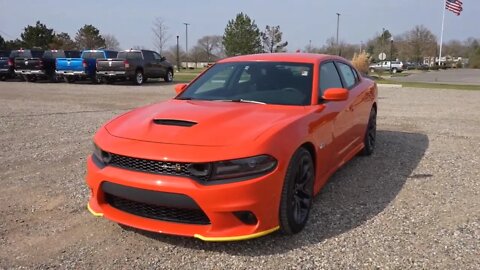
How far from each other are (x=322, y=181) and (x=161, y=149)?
5.66 feet

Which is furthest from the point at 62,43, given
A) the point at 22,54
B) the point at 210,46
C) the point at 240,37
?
the point at 22,54

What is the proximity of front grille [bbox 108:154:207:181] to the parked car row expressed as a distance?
18993 millimetres

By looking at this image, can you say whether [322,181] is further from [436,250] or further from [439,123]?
[439,123]

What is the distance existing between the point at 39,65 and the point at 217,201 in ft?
77.6

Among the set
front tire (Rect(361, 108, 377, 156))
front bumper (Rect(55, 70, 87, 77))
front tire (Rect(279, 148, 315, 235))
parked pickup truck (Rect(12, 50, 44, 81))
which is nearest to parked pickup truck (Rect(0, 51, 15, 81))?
parked pickup truck (Rect(12, 50, 44, 81))

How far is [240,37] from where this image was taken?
67.8 meters

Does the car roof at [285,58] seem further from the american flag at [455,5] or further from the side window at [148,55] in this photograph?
the american flag at [455,5]

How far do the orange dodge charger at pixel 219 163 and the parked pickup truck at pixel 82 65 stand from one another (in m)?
19.7

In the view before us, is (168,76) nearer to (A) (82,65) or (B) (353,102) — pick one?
(A) (82,65)

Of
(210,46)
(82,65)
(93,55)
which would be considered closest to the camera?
(82,65)

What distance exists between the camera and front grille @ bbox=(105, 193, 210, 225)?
10.4ft

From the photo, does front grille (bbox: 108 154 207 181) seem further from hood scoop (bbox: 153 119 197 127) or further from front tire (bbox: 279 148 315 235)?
front tire (bbox: 279 148 315 235)

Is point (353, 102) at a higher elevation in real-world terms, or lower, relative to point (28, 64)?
lower

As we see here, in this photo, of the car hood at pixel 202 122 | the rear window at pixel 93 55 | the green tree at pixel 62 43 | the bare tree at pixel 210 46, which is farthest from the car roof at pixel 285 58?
the bare tree at pixel 210 46
